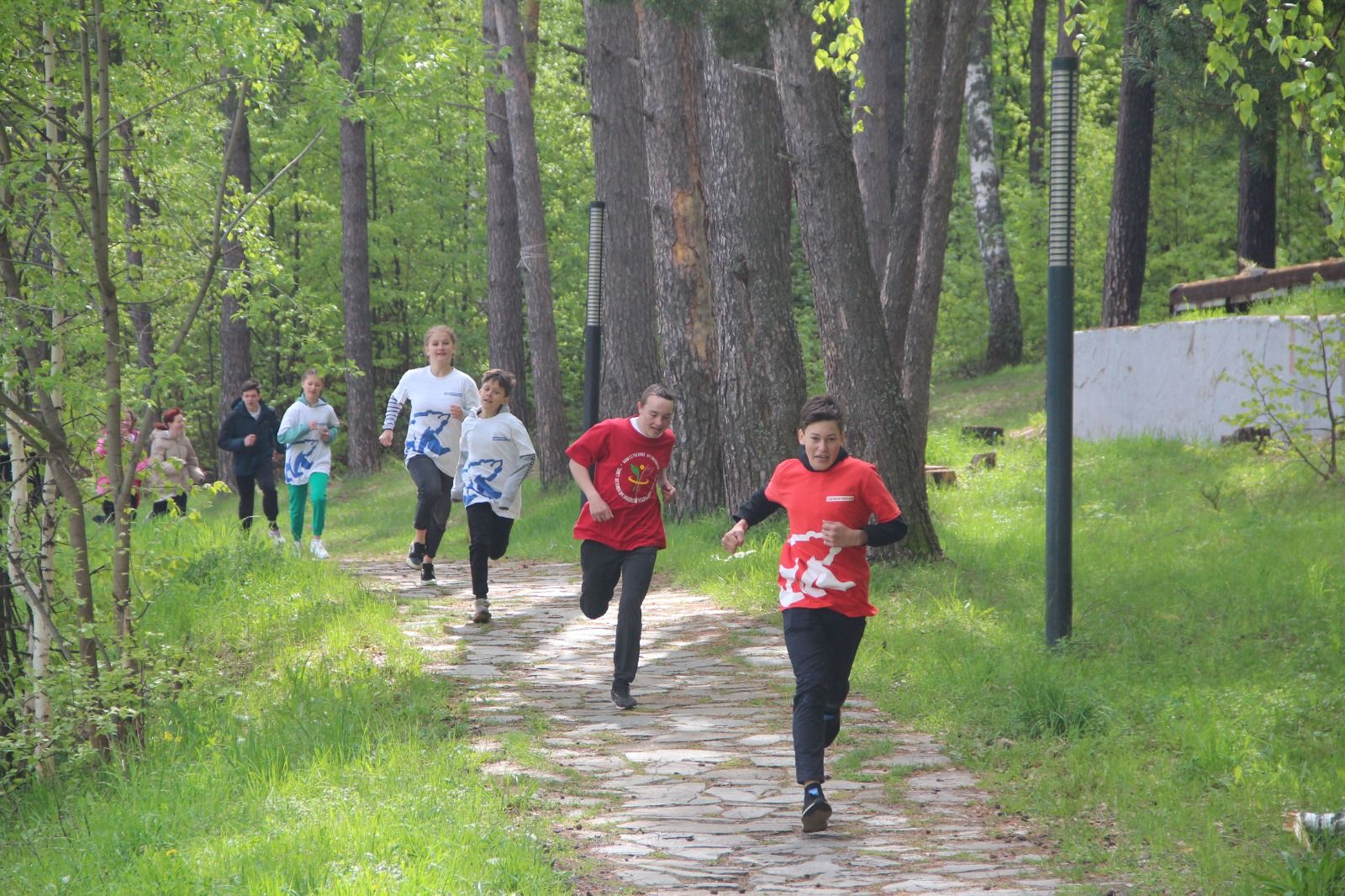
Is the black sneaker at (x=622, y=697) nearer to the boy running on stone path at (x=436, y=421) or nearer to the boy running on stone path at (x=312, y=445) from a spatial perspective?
the boy running on stone path at (x=436, y=421)

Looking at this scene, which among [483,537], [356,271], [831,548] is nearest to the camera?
[831,548]

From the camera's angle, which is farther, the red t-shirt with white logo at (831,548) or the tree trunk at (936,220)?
the tree trunk at (936,220)

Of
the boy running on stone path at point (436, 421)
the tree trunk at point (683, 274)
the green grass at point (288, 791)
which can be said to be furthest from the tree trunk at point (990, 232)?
the green grass at point (288, 791)

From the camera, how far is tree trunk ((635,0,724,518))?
595 inches

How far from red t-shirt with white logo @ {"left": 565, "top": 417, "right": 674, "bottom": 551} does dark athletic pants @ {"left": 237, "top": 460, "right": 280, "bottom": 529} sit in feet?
26.5

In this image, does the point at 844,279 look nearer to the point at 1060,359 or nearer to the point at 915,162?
the point at 915,162

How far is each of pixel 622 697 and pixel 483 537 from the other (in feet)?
9.33

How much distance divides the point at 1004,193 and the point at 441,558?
20.2 meters

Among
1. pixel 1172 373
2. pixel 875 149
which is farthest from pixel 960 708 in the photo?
pixel 875 149

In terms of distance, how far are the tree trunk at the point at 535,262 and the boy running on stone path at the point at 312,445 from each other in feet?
20.1

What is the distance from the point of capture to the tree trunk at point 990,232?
28062mm

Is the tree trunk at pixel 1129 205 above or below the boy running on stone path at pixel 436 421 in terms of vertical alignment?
above

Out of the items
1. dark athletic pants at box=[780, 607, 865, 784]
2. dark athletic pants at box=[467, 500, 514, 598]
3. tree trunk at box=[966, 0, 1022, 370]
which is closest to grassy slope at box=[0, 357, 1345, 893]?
dark athletic pants at box=[467, 500, 514, 598]

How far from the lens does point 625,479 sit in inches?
324
